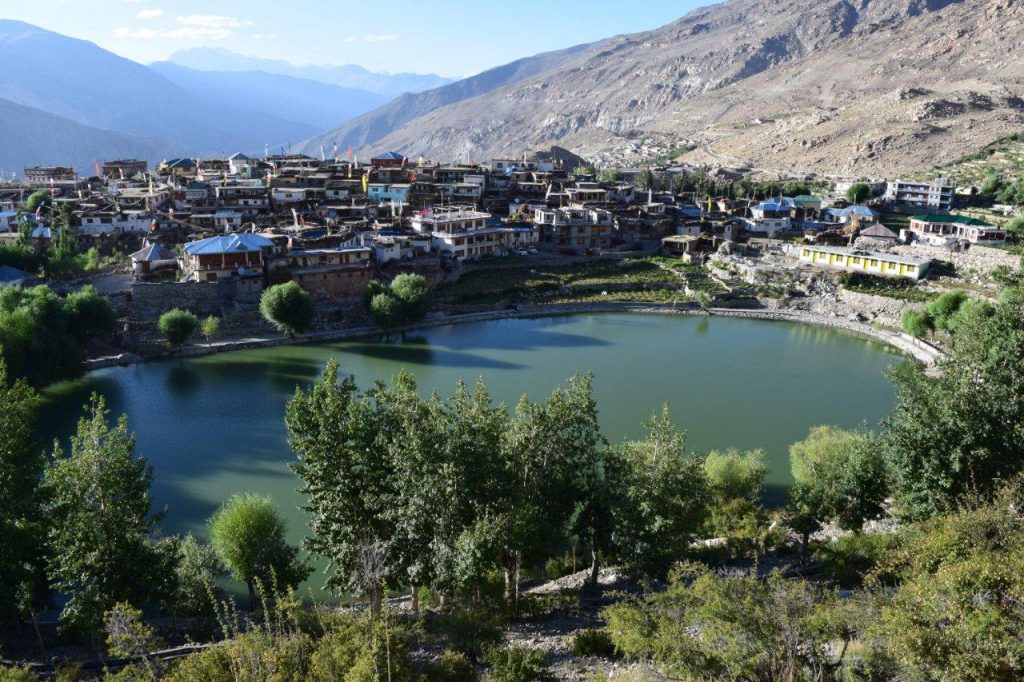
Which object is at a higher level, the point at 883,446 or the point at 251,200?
the point at 251,200

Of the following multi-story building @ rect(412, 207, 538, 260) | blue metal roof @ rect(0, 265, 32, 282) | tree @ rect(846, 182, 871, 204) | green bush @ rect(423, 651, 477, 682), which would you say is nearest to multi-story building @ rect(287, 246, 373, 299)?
multi-story building @ rect(412, 207, 538, 260)

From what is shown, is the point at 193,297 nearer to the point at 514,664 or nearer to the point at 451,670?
the point at 451,670

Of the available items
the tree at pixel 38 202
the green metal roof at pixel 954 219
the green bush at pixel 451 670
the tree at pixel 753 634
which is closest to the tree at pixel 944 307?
the green metal roof at pixel 954 219

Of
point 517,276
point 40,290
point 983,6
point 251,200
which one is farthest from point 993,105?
point 40,290

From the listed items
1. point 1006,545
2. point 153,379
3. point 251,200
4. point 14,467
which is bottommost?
point 153,379

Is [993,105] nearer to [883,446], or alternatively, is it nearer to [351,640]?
[883,446]

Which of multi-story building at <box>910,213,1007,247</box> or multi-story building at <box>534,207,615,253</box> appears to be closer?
multi-story building at <box>910,213,1007,247</box>

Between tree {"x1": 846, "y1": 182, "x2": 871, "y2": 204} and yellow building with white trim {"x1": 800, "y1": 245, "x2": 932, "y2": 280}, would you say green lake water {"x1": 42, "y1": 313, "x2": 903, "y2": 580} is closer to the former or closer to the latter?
yellow building with white trim {"x1": 800, "y1": 245, "x2": 932, "y2": 280}
